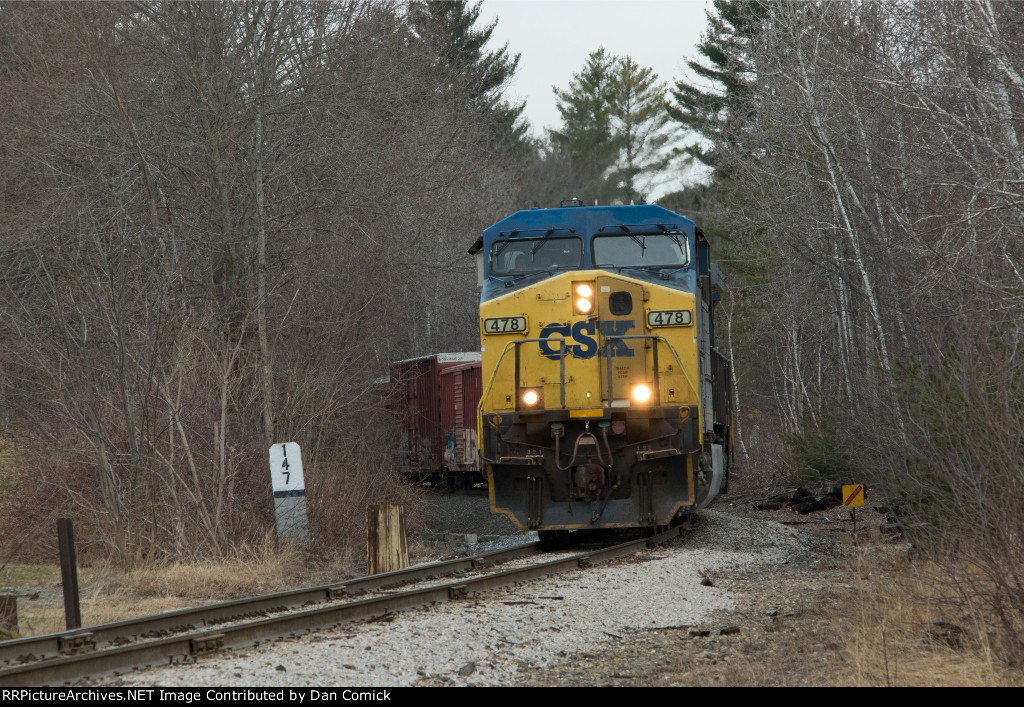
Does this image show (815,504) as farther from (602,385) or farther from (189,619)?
(189,619)

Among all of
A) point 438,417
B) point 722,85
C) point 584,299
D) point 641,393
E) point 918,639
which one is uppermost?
point 722,85

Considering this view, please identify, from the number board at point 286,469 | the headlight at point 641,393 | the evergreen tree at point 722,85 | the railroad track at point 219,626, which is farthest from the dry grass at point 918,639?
the evergreen tree at point 722,85

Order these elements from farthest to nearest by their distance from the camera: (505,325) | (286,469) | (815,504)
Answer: (815,504)
(286,469)
(505,325)

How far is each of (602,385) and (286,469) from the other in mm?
4047

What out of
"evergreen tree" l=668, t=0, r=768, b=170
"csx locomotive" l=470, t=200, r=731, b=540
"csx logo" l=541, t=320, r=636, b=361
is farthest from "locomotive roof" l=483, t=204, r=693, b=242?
"evergreen tree" l=668, t=0, r=768, b=170

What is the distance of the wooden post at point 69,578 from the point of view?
26.6 ft

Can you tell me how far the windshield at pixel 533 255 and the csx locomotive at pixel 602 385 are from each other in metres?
0.10

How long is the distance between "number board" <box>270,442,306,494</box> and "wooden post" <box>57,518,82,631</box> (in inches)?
160

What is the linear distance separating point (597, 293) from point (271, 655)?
633 cm

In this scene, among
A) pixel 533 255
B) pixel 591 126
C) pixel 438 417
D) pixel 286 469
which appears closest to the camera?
pixel 533 255

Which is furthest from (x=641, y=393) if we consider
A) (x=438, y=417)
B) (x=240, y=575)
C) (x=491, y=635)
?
(x=438, y=417)

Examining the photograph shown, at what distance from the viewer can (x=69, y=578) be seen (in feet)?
27.1

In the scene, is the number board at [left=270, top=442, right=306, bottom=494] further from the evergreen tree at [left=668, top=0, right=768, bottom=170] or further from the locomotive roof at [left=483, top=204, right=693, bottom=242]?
the evergreen tree at [left=668, top=0, right=768, bottom=170]
